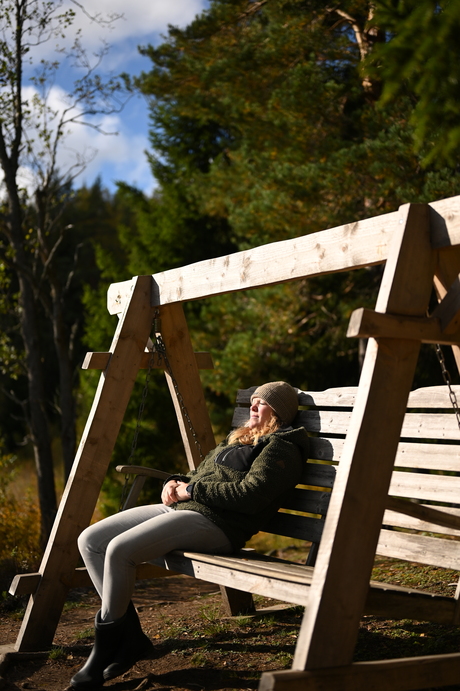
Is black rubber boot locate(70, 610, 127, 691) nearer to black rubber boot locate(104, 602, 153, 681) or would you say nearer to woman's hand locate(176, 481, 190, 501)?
black rubber boot locate(104, 602, 153, 681)

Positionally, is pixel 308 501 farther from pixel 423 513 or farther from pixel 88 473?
pixel 88 473

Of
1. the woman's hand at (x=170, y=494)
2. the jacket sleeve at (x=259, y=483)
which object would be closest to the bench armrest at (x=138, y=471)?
the woman's hand at (x=170, y=494)

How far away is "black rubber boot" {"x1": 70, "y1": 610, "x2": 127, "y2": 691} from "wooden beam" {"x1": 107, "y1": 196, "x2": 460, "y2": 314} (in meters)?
1.65

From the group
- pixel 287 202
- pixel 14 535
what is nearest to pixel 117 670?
pixel 14 535

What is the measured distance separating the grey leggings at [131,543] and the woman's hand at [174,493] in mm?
51

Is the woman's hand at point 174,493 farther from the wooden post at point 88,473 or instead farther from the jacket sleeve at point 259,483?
the wooden post at point 88,473

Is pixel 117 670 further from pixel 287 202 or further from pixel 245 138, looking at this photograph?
pixel 245 138

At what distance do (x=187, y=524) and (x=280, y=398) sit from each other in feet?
2.60

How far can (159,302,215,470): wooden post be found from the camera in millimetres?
4402

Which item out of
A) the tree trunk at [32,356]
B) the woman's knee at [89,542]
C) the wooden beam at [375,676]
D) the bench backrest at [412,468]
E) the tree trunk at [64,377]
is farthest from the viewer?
the tree trunk at [64,377]

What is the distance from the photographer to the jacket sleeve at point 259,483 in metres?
3.22

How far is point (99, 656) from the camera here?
3092mm

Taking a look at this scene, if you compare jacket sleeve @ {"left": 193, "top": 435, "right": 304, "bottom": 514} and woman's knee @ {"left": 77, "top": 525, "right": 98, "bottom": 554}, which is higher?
jacket sleeve @ {"left": 193, "top": 435, "right": 304, "bottom": 514}

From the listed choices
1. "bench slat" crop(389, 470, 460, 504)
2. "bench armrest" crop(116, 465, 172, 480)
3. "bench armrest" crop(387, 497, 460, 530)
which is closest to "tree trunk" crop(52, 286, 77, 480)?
"bench armrest" crop(116, 465, 172, 480)
